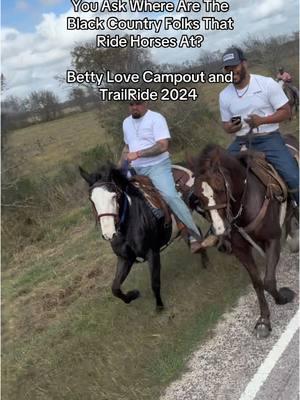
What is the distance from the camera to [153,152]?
5.99 metres

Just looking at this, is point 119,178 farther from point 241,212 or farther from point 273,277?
point 273,277

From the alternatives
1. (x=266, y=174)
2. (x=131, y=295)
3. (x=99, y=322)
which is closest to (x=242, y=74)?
(x=266, y=174)

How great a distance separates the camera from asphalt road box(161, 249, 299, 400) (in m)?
3.86

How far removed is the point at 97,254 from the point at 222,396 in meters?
6.25

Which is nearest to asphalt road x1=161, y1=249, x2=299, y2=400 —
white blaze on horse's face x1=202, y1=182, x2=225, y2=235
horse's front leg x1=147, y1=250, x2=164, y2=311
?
horse's front leg x1=147, y1=250, x2=164, y2=311

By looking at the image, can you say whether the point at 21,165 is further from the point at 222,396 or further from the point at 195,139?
the point at 222,396

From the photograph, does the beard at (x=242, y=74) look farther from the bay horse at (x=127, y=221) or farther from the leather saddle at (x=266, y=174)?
the bay horse at (x=127, y=221)

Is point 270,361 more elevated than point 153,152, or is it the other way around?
point 153,152

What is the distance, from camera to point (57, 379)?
5145 millimetres

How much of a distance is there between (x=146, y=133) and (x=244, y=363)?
3021 mm

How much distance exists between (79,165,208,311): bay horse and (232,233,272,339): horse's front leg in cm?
114

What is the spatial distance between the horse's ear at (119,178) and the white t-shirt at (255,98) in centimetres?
139

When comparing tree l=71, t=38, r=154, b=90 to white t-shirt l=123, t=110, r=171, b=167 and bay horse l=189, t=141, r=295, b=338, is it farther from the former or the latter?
bay horse l=189, t=141, r=295, b=338

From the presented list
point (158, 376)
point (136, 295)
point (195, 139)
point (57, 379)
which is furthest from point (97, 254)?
point (195, 139)
